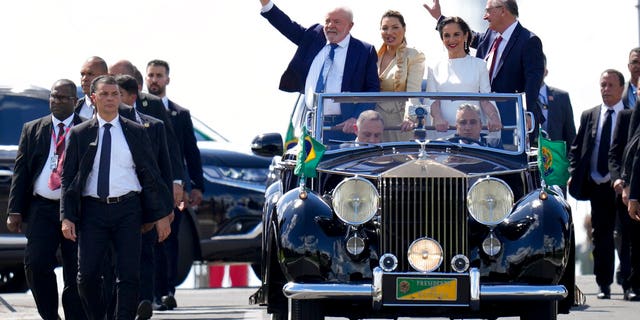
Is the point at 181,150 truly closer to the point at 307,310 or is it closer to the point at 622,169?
the point at 622,169

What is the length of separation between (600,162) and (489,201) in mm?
6723

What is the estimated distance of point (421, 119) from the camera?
42.7 feet

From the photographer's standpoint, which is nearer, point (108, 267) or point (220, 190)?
point (108, 267)

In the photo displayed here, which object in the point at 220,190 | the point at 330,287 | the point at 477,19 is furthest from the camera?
the point at 477,19

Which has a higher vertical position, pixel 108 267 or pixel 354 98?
pixel 354 98

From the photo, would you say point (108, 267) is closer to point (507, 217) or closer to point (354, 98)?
point (354, 98)

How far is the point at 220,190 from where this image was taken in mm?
19266

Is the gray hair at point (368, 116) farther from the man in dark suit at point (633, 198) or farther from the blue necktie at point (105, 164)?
the man in dark suit at point (633, 198)

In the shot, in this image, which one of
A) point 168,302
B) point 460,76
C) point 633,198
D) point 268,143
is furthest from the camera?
point 168,302

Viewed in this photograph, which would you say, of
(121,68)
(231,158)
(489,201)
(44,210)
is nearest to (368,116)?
(489,201)

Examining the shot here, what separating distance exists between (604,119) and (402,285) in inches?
285

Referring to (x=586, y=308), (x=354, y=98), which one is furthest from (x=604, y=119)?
(x=354, y=98)

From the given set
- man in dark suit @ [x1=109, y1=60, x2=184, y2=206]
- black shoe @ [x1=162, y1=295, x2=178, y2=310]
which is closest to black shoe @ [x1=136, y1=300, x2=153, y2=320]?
man in dark suit @ [x1=109, y1=60, x2=184, y2=206]

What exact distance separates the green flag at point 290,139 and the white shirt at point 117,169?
1689 mm
